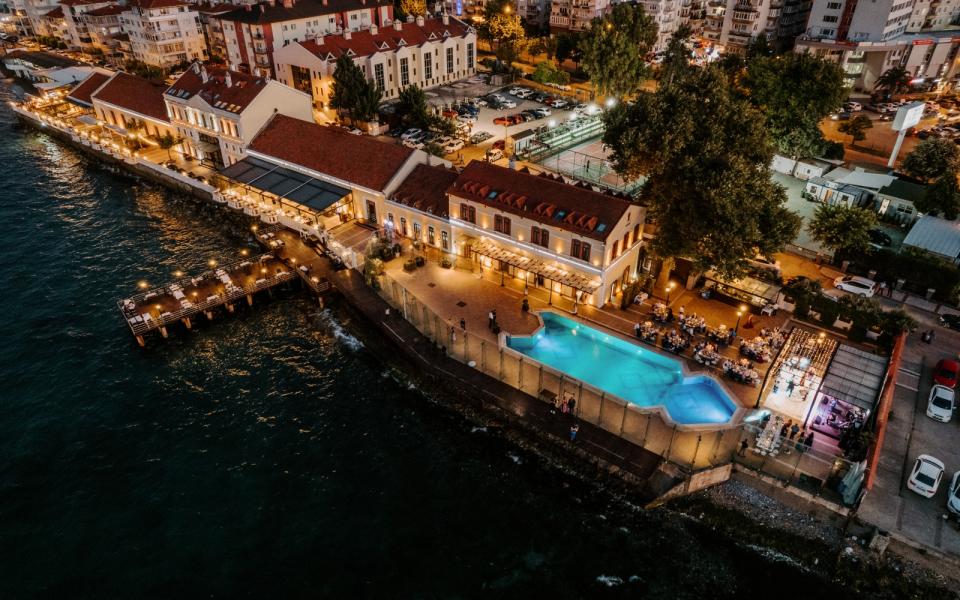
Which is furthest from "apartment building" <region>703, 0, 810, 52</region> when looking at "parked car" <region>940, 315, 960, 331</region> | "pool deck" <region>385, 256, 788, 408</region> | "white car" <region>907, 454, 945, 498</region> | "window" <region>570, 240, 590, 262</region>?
"white car" <region>907, 454, 945, 498</region>

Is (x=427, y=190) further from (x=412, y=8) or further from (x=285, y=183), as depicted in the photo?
(x=412, y=8)

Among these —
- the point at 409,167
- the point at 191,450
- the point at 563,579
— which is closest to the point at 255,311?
the point at 191,450

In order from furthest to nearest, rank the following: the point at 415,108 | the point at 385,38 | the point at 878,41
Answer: the point at 878,41
the point at 385,38
the point at 415,108

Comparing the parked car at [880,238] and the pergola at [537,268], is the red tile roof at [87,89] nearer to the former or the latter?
the pergola at [537,268]

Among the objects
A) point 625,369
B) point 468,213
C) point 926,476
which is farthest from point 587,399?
point 468,213

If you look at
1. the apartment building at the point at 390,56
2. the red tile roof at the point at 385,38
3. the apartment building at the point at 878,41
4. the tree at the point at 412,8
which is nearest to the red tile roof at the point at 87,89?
the apartment building at the point at 390,56

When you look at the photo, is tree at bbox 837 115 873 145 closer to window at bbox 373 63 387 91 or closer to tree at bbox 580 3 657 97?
tree at bbox 580 3 657 97

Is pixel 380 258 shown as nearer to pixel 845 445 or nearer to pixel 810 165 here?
pixel 845 445
